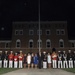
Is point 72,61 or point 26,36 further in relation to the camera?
point 26,36

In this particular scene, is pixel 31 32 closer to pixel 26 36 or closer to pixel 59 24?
pixel 26 36

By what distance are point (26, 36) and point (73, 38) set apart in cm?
1222

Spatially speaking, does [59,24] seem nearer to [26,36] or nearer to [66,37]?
[66,37]

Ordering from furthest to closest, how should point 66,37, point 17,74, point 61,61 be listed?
point 66,37 < point 61,61 < point 17,74

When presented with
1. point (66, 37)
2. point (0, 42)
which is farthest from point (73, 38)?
point (0, 42)

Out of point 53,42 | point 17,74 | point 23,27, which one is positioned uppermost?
point 23,27

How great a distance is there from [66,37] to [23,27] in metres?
11.0

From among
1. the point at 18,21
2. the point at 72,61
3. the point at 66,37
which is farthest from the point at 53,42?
the point at 72,61

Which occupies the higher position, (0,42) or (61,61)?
(0,42)

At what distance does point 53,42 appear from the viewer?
5556cm

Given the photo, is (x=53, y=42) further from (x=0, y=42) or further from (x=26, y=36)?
(x=0, y=42)

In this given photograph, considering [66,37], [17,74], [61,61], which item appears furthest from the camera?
[66,37]

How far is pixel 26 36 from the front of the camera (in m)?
55.7

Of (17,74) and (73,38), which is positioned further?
(73,38)
